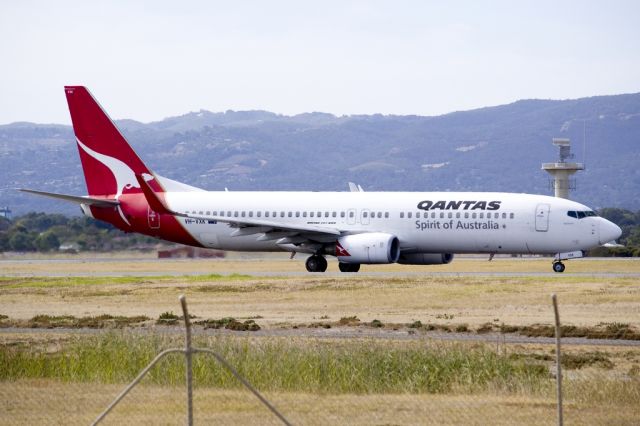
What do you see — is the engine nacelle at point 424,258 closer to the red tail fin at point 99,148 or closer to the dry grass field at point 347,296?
→ the dry grass field at point 347,296

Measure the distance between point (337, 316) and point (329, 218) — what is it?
2004cm

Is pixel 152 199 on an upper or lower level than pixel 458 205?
upper

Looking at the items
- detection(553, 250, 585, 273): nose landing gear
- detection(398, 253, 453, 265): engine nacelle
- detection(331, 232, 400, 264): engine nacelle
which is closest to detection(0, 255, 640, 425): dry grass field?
detection(398, 253, 453, 265): engine nacelle

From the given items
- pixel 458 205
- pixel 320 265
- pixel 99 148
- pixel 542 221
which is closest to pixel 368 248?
pixel 320 265

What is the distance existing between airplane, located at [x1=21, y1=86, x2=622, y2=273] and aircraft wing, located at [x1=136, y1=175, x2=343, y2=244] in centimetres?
5

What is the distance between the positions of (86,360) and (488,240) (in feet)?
96.4

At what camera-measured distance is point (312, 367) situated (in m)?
21.2

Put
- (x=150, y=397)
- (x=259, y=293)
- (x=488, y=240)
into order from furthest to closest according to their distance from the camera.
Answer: (x=488, y=240)
(x=259, y=293)
(x=150, y=397)

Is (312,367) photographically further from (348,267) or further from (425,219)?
(348,267)

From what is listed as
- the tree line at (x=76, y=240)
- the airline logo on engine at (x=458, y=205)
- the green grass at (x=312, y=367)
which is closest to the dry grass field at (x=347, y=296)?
the airline logo on engine at (x=458, y=205)

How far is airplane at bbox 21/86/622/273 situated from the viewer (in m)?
49.7

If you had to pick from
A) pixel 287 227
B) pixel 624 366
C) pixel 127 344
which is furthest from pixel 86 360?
pixel 287 227

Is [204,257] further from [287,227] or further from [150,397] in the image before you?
[150,397]

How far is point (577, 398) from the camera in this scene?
63.1 ft
